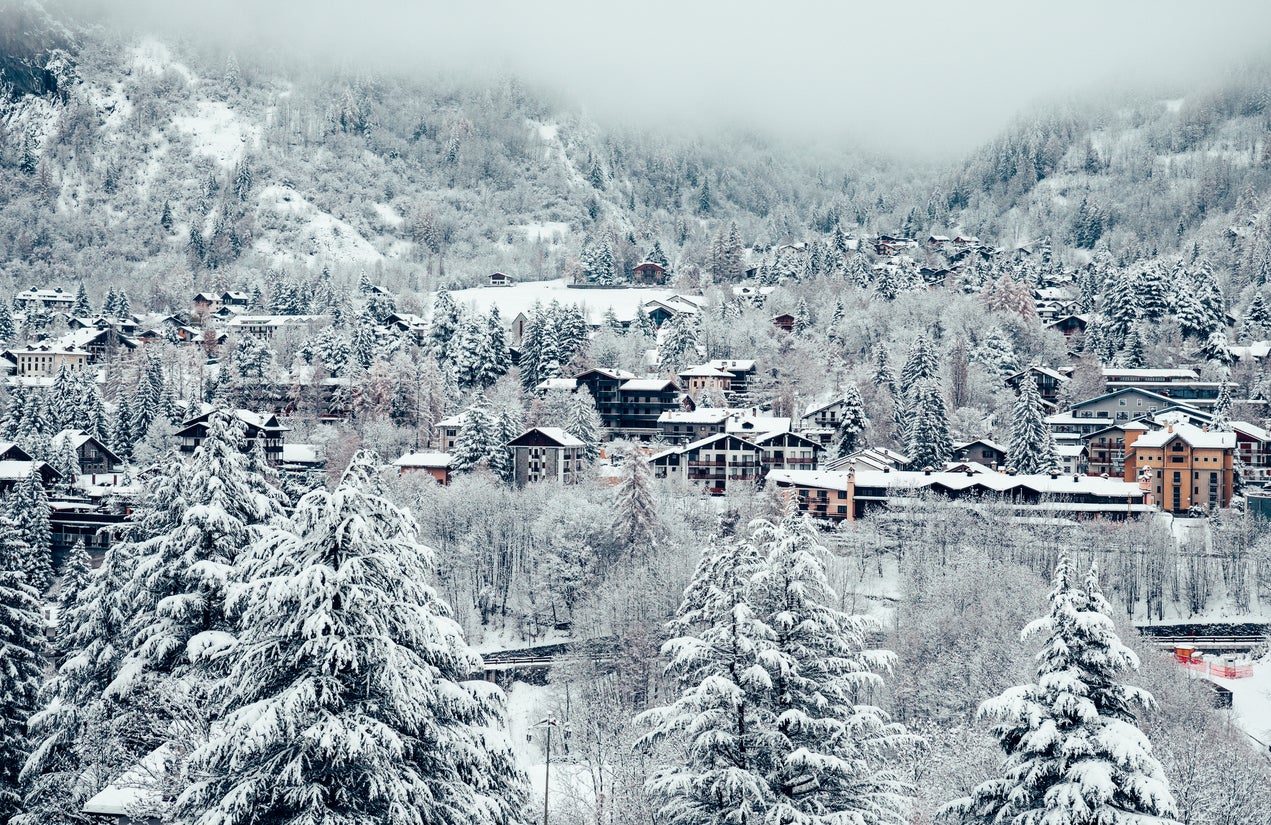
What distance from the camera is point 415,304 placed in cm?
13838

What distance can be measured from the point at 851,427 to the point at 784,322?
31536 millimetres

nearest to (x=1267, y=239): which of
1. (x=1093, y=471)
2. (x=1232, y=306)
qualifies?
(x=1232, y=306)

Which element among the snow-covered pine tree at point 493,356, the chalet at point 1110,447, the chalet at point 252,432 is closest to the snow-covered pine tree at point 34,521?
the chalet at point 252,432

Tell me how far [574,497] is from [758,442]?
15.6 metres

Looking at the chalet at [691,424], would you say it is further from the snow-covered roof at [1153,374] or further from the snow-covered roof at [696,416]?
the snow-covered roof at [1153,374]

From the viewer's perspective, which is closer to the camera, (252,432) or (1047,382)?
(252,432)

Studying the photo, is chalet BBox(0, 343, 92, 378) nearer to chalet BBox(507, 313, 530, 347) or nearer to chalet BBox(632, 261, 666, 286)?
chalet BBox(507, 313, 530, 347)

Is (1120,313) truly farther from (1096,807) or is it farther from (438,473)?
(1096,807)

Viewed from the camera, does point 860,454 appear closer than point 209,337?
Yes

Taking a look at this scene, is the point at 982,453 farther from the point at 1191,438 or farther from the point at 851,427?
the point at 1191,438

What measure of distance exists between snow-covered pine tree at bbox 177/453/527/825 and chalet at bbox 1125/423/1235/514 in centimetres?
6551

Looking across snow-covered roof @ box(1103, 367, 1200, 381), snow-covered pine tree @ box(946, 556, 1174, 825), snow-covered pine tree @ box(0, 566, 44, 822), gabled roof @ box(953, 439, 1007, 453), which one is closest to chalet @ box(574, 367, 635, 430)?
gabled roof @ box(953, 439, 1007, 453)

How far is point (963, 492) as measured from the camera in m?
70.4

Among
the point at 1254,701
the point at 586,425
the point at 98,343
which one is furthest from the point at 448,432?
the point at 1254,701
